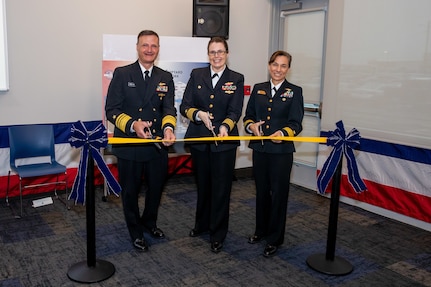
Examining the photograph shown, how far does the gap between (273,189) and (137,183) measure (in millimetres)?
1105

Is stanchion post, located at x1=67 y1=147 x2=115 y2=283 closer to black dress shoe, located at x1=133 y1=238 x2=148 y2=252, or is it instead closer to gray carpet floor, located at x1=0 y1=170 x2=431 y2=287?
gray carpet floor, located at x1=0 y1=170 x2=431 y2=287

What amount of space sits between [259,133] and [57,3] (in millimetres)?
2980

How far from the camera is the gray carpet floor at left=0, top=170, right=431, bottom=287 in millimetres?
3205

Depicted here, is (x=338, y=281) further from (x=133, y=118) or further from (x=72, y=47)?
(x=72, y=47)

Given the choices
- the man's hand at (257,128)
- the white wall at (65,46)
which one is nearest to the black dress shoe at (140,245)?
the man's hand at (257,128)

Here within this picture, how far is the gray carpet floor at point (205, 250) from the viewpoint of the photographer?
3.21m

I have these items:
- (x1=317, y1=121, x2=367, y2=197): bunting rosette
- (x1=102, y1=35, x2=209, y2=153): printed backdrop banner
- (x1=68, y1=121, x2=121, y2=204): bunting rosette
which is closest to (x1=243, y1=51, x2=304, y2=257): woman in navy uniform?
(x1=317, y1=121, x2=367, y2=197): bunting rosette

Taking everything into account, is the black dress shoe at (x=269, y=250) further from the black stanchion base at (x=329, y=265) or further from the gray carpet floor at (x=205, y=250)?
the black stanchion base at (x=329, y=265)

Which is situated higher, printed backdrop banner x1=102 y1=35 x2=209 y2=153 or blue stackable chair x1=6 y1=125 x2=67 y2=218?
printed backdrop banner x1=102 y1=35 x2=209 y2=153

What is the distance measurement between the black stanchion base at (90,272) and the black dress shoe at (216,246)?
84cm

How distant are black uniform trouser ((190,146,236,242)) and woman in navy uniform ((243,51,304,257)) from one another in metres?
0.25

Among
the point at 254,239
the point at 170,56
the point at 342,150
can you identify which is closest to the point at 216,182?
the point at 254,239

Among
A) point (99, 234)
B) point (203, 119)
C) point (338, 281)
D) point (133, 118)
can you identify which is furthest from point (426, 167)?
point (99, 234)

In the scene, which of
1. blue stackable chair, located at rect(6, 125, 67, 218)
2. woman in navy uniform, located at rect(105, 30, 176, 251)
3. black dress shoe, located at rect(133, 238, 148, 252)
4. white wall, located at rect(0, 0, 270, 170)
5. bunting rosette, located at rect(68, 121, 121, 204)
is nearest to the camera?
bunting rosette, located at rect(68, 121, 121, 204)
